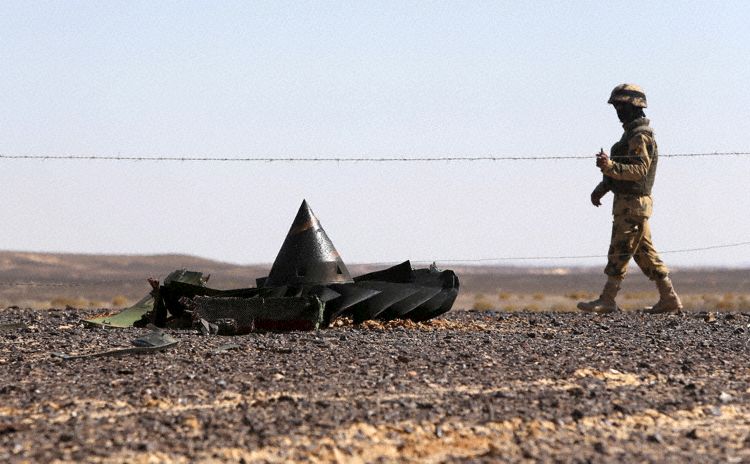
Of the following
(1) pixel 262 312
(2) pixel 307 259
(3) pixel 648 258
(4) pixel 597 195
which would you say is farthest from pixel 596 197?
(1) pixel 262 312

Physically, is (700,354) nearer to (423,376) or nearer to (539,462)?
(423,376)

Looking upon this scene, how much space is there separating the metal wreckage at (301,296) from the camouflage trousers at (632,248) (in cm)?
312

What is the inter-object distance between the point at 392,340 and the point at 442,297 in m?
2.01

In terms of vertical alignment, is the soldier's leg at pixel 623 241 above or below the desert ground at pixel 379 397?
above

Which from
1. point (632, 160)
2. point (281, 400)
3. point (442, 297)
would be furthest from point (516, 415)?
point (632, 160)

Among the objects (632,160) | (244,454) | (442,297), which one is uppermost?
(632,160)

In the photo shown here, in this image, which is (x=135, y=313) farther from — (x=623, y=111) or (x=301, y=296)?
(x=623, y=111)

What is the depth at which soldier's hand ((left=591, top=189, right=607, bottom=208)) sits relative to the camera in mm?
15222

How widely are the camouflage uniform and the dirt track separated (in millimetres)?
3458

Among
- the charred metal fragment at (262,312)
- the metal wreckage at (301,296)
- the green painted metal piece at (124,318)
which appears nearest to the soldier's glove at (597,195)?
the metal wreckage at (301,296)

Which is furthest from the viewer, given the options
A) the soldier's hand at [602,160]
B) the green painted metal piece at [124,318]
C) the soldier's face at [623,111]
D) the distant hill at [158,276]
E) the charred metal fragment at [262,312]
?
the distant hill at [158,276]

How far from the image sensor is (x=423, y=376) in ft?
27.5

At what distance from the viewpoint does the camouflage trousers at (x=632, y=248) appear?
14.8 m

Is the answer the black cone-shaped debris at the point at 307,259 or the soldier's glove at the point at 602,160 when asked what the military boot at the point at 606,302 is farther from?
the black cone-shaped debris at the point at 307,259
